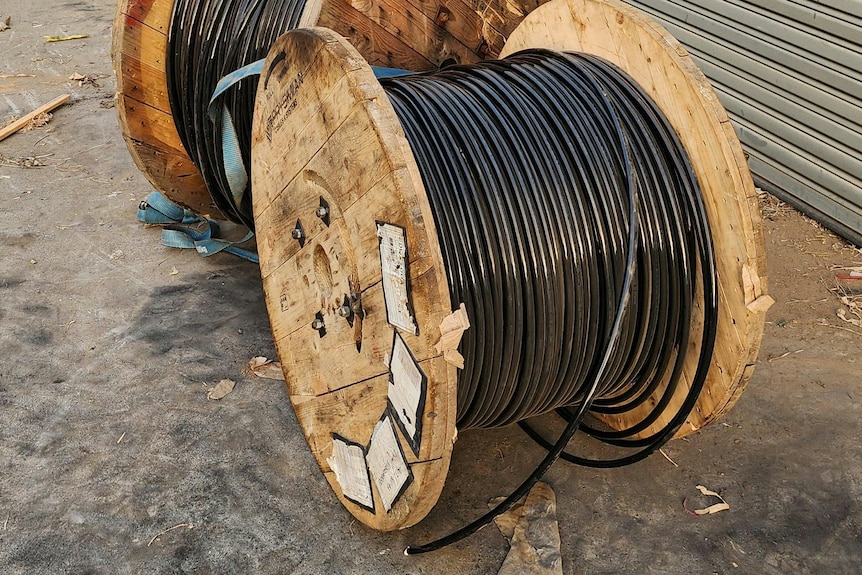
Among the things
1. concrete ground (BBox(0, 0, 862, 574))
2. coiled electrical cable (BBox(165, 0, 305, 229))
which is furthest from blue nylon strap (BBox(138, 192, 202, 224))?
coiled electrical cable (BBox(165, 0, 305, 229))

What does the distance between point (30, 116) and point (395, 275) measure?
497cm

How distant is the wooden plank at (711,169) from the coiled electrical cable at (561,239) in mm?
44

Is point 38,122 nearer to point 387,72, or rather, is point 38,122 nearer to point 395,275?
point 387,72

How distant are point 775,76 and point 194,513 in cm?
394

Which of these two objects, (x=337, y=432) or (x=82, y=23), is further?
(x=82, y=23)

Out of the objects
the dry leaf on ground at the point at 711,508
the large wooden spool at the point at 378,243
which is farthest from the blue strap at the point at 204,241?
the dry leaf on ground at the point at 711,508

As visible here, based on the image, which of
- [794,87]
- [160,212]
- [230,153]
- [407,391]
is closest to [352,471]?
[407,391]

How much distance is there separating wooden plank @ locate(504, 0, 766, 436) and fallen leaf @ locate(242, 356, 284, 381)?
1.66 metres

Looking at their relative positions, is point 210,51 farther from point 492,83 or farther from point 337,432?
point 337,432

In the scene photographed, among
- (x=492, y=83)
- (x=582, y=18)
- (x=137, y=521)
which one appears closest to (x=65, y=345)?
(x=137, y=521)

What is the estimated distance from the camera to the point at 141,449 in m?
3.11

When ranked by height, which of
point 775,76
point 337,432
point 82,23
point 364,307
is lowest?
point 82,23

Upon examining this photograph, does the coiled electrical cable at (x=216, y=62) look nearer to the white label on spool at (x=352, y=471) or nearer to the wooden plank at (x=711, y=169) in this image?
the wooden plank at (x=711, y=169)

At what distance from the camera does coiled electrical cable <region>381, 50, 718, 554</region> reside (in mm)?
2346
